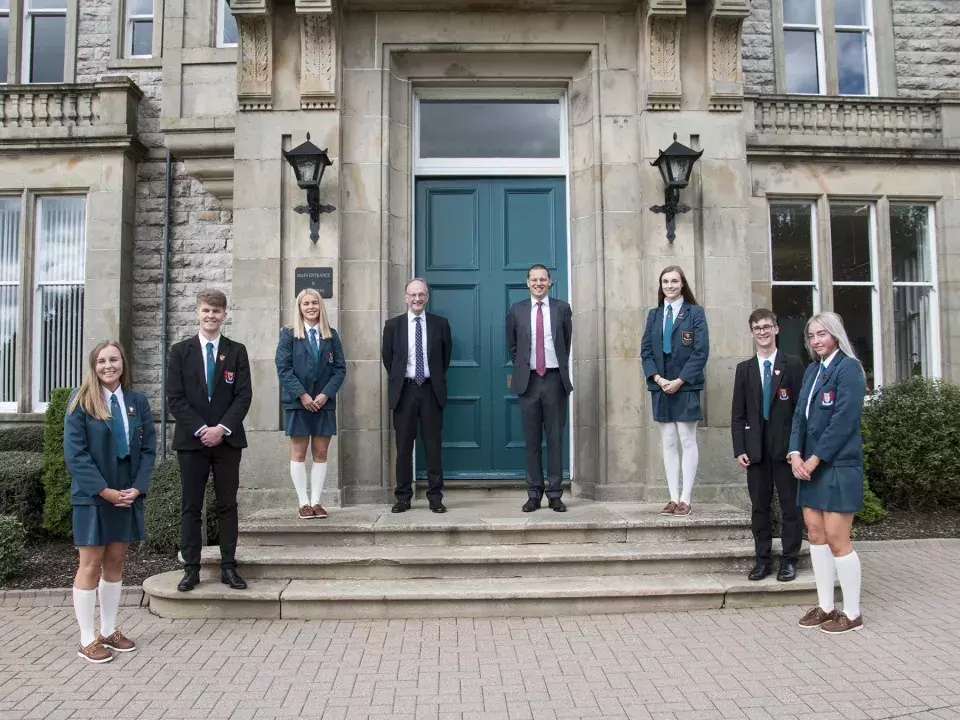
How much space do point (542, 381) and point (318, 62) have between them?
155 inches

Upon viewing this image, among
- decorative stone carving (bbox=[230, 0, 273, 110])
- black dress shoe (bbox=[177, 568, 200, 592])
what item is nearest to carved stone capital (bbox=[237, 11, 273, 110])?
decorative stone carving (bbox=[230, 0, 273, 110])

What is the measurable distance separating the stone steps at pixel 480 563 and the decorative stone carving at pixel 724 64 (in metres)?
4.53

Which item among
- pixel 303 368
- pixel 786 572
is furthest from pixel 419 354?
pixel 786 572

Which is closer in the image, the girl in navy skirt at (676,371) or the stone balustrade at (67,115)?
the girl in navy skirt at (676,371)

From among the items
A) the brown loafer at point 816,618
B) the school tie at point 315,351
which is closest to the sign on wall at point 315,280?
the school tie at point 315,351

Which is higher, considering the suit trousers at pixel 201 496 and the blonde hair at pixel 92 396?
the blonde hair at pixel 92 396

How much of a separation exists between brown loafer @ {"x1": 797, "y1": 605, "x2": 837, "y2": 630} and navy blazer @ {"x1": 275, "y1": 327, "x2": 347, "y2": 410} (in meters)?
4.00

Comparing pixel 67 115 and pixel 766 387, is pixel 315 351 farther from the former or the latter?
pixel 67 115

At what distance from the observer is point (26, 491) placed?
7.73 meters

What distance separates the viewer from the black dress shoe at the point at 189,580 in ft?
17.8

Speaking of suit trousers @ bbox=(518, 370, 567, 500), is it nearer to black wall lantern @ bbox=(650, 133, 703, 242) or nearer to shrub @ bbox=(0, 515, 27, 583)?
black wall lantern @ bbox=(650, 133, 703, 242)

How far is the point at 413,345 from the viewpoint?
269 inches

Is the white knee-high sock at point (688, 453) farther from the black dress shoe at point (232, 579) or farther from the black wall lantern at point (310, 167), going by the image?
the black wall lantern at point (310, 167)

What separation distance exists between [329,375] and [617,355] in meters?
2.87
